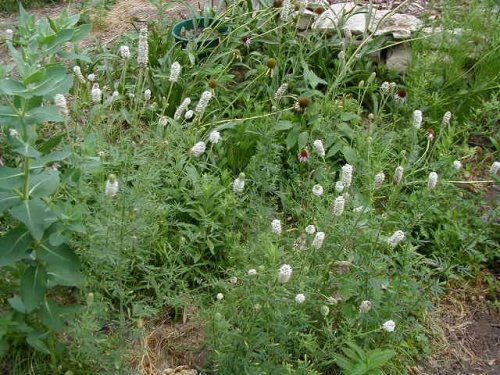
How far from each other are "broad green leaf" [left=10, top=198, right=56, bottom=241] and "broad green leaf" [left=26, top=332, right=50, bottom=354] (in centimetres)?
48

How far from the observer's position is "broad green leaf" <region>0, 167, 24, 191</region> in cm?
244

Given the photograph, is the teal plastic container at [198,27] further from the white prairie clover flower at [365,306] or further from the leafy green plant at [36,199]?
the white prairie clover flower at [365,306]

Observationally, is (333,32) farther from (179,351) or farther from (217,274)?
(179,351)

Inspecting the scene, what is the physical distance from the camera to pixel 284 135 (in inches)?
167

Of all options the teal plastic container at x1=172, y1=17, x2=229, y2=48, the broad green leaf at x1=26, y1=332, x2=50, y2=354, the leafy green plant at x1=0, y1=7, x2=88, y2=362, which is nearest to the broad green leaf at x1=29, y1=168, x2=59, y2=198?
the leafy green plant at x1=0, y1=7, x2=88, y2=362

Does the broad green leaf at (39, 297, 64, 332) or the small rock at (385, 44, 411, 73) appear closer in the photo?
the broad green leaf at (39, 297, 64, 332)

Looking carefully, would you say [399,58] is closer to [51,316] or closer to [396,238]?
[396,238]

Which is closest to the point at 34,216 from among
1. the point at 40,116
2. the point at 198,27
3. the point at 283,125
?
the point at 40,116

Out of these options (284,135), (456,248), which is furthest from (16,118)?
(456,248)

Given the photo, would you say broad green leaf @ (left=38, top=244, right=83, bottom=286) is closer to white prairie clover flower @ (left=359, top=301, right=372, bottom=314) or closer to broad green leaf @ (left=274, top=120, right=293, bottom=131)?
white prairie clover flower @ (left=359, top=301, right=372, bottom=314)

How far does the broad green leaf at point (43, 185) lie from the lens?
2.48 metres

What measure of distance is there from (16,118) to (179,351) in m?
1.32

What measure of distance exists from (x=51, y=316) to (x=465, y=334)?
6.97 ft

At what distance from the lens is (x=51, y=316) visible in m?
2.61
